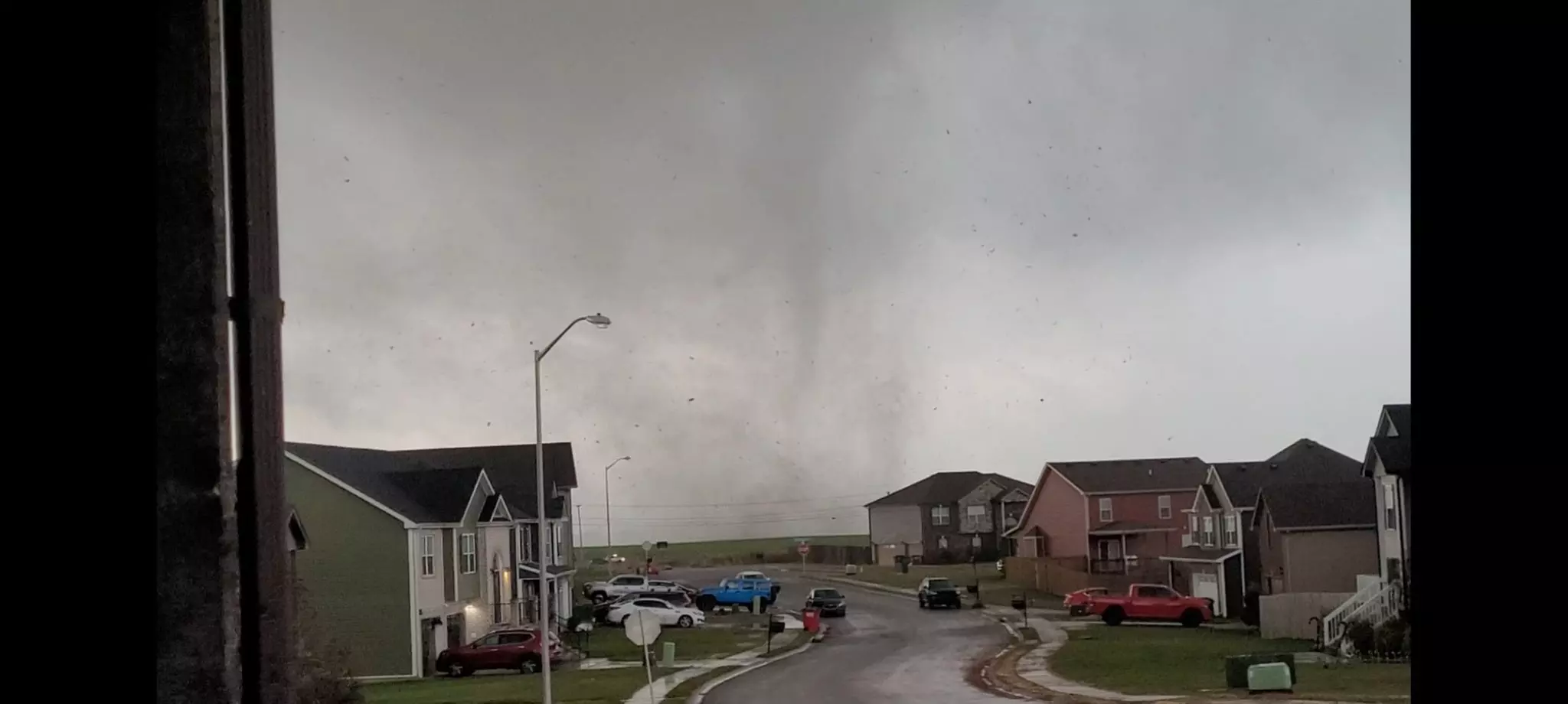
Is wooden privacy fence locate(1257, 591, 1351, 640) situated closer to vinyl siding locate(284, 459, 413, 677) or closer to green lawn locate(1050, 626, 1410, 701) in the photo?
green lawn locate(1050, 626, 1410, 701)

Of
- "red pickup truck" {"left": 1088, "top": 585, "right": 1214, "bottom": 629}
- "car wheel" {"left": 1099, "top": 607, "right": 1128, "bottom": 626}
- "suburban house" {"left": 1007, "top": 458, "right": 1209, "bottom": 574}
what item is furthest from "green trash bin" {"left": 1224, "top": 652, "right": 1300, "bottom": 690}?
"suburban house" {"left": 1007, "top": 458, "right": 1209, "bottom": 574}

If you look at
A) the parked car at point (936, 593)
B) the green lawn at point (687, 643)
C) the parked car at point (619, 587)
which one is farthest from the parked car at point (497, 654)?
the parked car at point (936, 593)

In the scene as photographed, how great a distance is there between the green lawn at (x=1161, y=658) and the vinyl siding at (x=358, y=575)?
260cm

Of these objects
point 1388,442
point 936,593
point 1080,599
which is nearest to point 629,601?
point 936,593

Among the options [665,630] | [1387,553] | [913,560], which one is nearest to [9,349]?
[1387,553]

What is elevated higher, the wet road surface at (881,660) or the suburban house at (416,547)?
the suburban house at (416,547)

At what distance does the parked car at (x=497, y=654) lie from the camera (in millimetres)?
3926

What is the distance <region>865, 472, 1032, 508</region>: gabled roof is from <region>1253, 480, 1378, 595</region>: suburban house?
0.97m

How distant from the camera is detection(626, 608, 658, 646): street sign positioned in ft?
14.1

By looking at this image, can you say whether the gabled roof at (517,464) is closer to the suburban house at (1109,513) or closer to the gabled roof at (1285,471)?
the suburban house at (1109,513)
